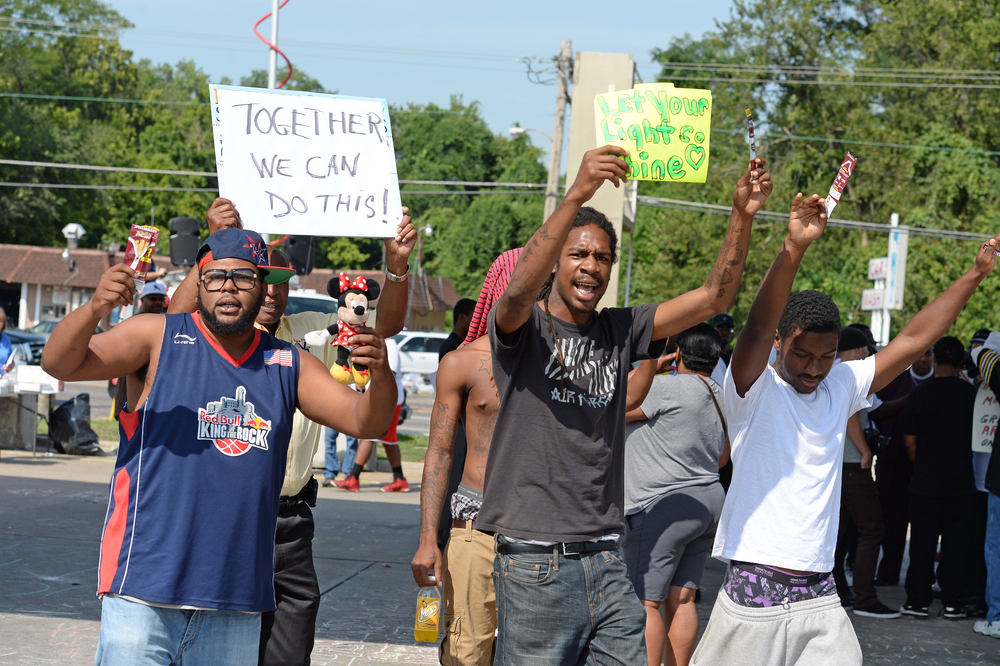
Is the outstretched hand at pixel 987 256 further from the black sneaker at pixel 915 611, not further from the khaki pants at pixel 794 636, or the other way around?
the black sneaker at pixel 915 611

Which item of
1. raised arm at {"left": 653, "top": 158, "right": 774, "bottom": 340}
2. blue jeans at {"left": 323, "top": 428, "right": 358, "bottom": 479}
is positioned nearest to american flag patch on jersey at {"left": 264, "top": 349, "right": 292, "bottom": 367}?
raised arm at {"left": 653, "top": 158, "right": 774, "bottom": 340}

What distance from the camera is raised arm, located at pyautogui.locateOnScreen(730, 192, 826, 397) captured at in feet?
11.0

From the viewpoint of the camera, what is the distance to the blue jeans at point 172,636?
9.45 ft

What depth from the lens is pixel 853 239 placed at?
33.0m

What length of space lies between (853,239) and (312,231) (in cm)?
3141

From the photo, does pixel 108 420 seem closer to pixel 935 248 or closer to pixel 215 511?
pixel 215 511

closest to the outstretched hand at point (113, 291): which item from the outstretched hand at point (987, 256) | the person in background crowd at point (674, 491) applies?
the person in background crowd at point (674, 491)

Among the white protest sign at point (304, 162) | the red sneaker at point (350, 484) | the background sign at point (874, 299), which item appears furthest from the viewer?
the background sign at point (874, 299)

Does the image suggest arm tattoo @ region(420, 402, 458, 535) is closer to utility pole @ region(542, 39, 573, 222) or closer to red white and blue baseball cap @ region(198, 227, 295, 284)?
red white and blue baseball cap @ region(198, 227, 295, 284)

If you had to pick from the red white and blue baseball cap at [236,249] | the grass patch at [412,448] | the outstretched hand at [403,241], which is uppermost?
the outstretched hand at [403,241]

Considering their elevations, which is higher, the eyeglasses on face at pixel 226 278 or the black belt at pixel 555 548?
the eyeglasses on face at pixel 226 278

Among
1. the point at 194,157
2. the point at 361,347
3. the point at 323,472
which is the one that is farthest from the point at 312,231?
the point at 194,157

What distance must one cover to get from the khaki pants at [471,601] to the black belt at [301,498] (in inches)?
27.0

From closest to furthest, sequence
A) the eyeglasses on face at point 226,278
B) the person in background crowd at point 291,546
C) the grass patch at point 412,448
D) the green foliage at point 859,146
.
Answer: the eyeglasses on face at point 226,278 < the person in background crowd at point 291,546 < the grass patch at point 412,448 < the green foliage at point 859,146
